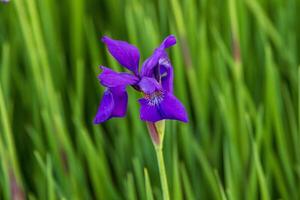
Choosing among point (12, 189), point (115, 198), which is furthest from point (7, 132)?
point (115, 198)

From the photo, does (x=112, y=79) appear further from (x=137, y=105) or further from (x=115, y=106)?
(x=137, y=105)

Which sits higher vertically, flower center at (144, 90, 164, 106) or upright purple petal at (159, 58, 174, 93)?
upright purple petal at (159, 58, 174, 93)

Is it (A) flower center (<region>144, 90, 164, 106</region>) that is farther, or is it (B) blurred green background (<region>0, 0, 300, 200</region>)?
(B) blurred green background (<region>0, 0, 300, 200</region>)

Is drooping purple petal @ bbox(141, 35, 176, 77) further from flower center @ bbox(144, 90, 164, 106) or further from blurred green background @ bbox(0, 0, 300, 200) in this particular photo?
blurred green background @ bbox(0, 0, 300, 200)

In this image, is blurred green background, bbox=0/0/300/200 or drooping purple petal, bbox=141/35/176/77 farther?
blurred green background, bbox=0/0/300/200

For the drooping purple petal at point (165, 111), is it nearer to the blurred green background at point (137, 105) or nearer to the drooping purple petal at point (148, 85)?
the drooping purple petal at point (148, 85)

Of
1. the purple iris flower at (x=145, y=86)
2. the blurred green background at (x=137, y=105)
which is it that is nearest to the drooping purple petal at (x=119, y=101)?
the purple iris flower at (x=145, y=86)

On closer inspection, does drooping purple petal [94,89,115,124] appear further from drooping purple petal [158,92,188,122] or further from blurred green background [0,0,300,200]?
blurred green background [0,0,300,200]

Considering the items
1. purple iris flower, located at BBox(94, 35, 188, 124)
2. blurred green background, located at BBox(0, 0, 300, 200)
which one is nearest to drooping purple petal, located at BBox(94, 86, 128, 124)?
purple iris flower, located at BBox(94, 35, 188, 124)

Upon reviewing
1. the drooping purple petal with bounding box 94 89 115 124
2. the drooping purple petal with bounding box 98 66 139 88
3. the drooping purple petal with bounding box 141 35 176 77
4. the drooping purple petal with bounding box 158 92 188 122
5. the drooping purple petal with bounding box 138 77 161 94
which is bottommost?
the drooping purple petal with bounding box 158 92 188 122
